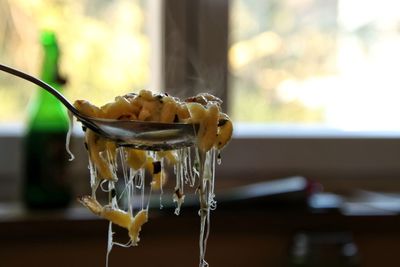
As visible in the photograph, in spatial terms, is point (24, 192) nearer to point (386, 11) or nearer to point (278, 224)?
point (278, 224)

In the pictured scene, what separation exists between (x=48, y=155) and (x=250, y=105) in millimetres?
341

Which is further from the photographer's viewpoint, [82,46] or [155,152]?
[82,46]

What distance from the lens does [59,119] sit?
963mm

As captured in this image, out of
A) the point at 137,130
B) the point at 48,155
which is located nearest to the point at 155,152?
the point at 137,130

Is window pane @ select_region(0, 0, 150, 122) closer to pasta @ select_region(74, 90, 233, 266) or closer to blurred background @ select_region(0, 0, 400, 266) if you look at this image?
blurred background @ select_region(0, 0, 400, 266)

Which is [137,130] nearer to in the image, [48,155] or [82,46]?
[48,155]

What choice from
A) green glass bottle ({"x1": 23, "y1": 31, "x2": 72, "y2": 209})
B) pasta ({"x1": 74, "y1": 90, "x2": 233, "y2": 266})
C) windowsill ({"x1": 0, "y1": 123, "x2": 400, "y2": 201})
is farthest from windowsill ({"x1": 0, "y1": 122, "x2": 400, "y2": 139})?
pasta ({"x1": 74, "y1": 90, "x2": 233, "y2": 266})

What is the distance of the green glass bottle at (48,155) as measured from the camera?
0.95 metres

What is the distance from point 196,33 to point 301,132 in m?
0.23

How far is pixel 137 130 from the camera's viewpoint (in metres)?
0.51

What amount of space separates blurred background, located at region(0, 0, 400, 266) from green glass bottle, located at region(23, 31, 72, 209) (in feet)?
0.10

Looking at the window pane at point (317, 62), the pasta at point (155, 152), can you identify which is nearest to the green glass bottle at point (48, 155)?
the window pane at point (317, 62)

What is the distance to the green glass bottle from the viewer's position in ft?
3.13

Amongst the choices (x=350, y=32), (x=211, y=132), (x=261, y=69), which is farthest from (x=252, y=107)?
(x=211, y=132)
